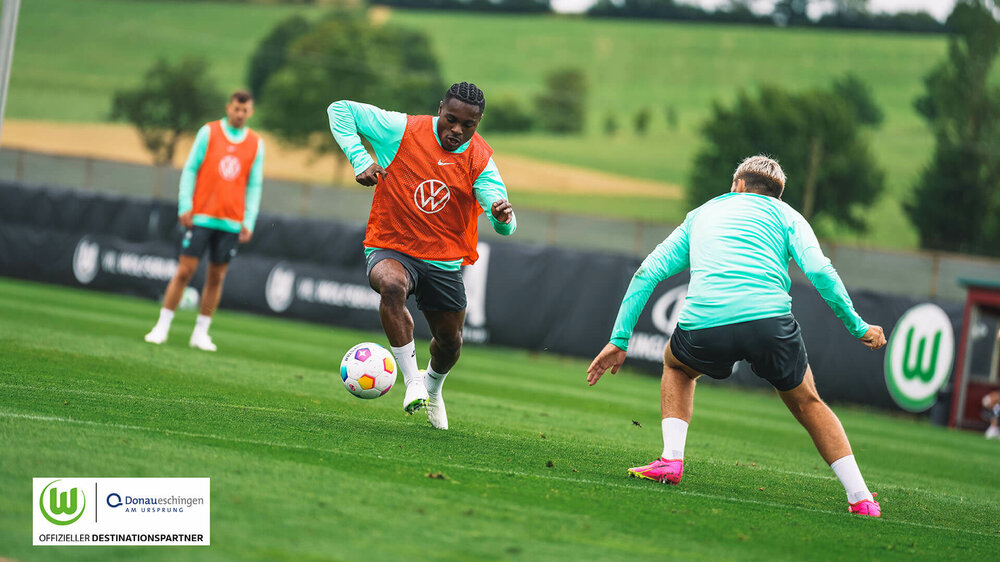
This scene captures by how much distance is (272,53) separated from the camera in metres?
74.3

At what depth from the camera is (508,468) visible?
18.7 ft

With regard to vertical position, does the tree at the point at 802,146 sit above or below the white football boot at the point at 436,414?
above

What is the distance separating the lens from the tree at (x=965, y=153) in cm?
5562

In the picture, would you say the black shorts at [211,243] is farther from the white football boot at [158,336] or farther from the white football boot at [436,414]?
the white football boot at [436,414]

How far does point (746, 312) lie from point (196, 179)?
6.54 m

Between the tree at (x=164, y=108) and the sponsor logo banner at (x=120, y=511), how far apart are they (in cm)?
6059

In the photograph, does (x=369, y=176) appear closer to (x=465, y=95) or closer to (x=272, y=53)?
(x=465, y=95)

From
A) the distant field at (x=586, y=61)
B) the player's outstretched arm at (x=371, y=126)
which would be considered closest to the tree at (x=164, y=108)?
the distant field at (x=586, y=61)

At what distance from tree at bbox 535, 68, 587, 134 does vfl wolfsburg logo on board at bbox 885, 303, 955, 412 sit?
58.3 m

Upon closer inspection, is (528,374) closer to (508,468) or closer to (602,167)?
(508,468)

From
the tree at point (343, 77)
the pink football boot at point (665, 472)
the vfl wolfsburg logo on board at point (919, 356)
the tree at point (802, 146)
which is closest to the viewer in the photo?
the pink football boot at point (665, 472)

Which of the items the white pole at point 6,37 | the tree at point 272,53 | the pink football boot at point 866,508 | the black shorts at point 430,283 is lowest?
the pink football boot at point 866,508

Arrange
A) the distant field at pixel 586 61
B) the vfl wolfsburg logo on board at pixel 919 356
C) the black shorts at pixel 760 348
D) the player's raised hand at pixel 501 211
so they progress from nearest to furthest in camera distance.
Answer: the black shorts at pixel 760 348
the player's raised hand at pixel 501 211
the vfl wolfsburg logo on board at pixel 919 356
the distant field at pixel 586 61

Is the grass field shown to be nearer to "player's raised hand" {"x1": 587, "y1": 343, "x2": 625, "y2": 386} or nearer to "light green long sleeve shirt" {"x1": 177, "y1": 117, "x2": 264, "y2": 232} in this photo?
"player's raised hand" {"x1": 587, "y1": 343, "x2": 625, "y2": 386}
